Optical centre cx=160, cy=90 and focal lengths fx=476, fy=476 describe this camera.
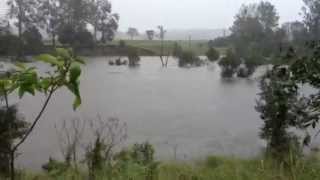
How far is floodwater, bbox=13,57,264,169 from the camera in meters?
7.37

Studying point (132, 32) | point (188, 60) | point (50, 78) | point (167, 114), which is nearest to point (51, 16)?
point (188, 60)

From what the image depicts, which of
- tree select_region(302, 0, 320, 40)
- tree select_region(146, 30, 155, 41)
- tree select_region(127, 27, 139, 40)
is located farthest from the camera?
tree select_region(127, 27, 139, 40)

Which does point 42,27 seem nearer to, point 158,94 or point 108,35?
point 108,35

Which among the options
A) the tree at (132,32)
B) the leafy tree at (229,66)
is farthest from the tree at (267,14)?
the tree at (132,32)

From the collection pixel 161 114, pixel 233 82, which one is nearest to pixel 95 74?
pixel 233 82

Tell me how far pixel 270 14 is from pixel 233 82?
14.7 meters

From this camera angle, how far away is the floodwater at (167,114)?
290 inches

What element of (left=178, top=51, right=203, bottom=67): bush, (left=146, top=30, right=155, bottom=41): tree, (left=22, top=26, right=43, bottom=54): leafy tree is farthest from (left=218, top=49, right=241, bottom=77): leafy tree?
(left=146, top=30, right=155, bottom=41): tree

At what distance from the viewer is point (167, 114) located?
10.7 meters

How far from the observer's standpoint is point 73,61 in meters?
0.71

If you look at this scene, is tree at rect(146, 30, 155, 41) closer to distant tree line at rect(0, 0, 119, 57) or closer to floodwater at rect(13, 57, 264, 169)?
distant tree line at rect(0, 0, 119, 57)

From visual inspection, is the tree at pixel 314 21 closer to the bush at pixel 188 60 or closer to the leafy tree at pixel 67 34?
the bush at pixel 188 60

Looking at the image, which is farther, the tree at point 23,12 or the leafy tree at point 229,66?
the tree at point 23,12

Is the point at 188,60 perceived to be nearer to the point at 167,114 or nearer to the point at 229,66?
the point at 229,66
